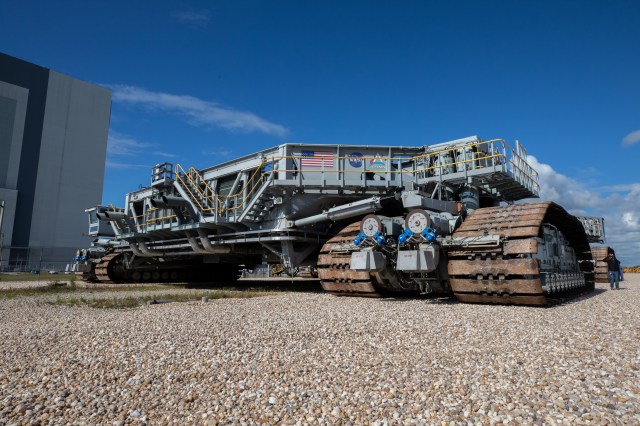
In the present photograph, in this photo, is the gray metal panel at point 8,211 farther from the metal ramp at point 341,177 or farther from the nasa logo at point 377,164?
the nasa logo at point 377,164

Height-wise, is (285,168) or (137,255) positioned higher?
(285,168)

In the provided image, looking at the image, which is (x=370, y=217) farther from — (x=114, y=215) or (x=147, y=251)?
(x=114, y=215)

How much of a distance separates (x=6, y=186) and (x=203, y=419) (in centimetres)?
6537

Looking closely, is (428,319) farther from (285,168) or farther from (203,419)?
(285,168)

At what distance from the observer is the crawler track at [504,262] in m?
9.07

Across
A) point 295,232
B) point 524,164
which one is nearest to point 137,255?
point 295,232

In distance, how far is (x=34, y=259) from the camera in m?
49.1

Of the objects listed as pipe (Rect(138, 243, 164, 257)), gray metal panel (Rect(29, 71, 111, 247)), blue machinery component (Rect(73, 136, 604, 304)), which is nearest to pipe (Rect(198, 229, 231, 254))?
blue machinery component (Rect(73, 136, 604, 304))

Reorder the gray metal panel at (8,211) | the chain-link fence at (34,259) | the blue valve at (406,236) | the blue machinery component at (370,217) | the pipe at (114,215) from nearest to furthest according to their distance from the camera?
the blue machinery component at (370,217)
the blue valve at (406,236)
the pipe at (114,215)
the chain-link fence at (34,259)
the gray metal panel at (8,211)

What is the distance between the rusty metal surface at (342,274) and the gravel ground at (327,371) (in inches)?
173

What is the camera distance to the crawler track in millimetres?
9070

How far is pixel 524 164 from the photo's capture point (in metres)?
14.8

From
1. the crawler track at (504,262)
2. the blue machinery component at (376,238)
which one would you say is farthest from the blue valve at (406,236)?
the crawler track at (504,262)

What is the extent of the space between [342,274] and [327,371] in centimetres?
827
